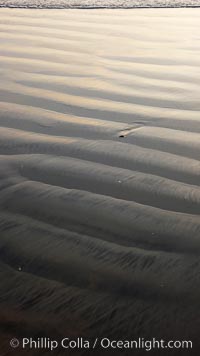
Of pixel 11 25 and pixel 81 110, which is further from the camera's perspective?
pixel 11 25

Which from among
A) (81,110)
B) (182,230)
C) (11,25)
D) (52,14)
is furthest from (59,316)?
(52,14)

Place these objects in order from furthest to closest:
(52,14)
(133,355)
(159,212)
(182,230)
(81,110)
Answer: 1. (52,14)
2. (81,110)
3. (159,212)
4. (182,230)
5. (133,355)

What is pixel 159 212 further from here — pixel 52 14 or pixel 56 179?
pixel 52 14

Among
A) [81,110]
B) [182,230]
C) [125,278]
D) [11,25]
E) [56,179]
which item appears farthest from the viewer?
[11,25]

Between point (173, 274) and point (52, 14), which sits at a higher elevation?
point (52, 14)

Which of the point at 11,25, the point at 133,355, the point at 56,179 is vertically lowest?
the point at 133,355

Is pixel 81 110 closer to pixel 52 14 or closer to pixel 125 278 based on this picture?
pixel 125 278
